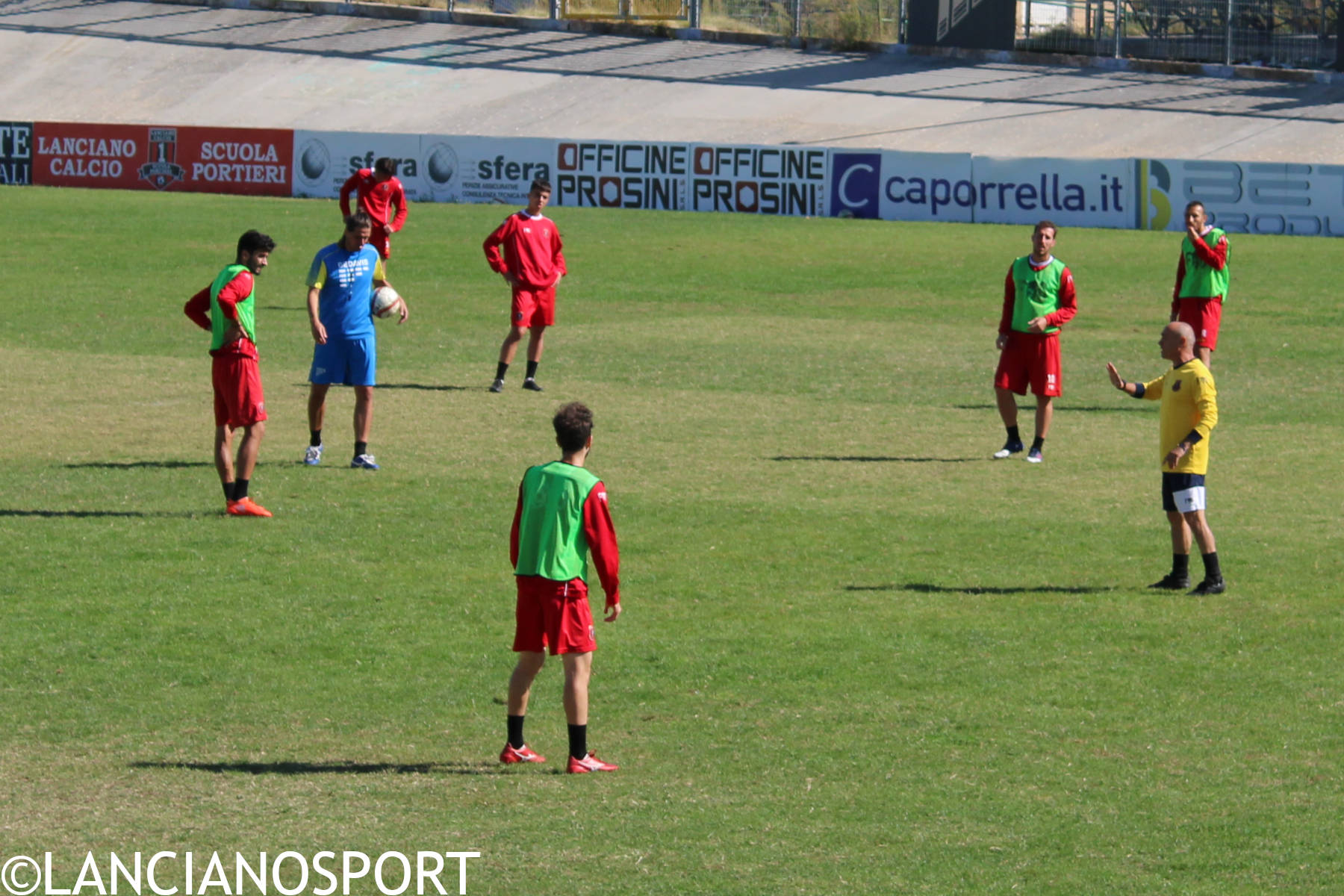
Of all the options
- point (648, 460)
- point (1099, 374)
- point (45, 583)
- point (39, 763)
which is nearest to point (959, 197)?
point (1099, 374)

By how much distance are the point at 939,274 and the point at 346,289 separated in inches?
693

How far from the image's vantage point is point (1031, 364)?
619 inches

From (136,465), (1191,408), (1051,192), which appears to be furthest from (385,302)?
(1051,192)

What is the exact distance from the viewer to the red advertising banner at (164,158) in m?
45.5

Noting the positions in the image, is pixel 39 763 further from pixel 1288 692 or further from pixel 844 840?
pixel 1288 692

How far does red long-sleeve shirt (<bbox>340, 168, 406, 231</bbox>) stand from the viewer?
22.9 meters

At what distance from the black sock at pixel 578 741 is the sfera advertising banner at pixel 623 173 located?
3562 cm

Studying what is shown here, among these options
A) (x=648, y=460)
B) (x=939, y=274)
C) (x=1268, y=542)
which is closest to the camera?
(x=1268, y=542)

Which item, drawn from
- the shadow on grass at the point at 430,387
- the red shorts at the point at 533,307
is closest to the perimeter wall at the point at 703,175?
the red shorts at the point at 533,307

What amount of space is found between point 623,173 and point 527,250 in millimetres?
24804

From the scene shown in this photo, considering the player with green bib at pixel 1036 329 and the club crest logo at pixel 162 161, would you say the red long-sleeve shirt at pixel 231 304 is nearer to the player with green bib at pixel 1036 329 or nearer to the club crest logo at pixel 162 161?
the player with green bib at pixel 1036 329

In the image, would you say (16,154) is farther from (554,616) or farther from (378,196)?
(554,616)

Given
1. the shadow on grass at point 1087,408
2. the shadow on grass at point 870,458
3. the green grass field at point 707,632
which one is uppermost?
the shadow on grass at point 1087,408

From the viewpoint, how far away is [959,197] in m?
40.1
